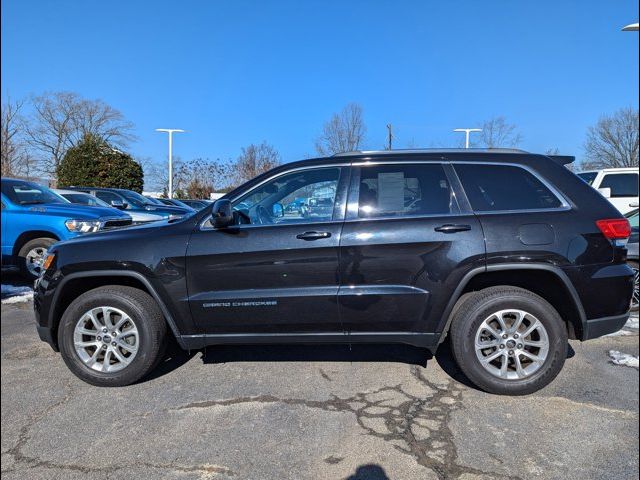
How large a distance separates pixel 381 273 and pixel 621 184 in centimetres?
1030

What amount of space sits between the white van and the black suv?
342 inches

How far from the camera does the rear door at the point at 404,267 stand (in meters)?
3.35

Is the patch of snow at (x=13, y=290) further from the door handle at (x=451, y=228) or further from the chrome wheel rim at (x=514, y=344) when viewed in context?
the chrome wheel rim at (x=514, y=344)

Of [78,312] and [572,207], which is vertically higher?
[572,207]

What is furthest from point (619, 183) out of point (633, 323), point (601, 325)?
point (601, 325)

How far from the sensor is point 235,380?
3.69 metres

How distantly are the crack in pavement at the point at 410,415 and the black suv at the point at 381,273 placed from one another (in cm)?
40

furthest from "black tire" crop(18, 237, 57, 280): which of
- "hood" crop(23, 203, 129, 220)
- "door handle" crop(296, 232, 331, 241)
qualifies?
"door handle" crop(296, 232, 331, 241)

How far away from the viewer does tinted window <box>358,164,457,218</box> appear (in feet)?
11.5

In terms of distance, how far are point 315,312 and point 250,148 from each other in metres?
28.6

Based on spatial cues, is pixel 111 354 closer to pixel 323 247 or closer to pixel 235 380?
pixel 235 380

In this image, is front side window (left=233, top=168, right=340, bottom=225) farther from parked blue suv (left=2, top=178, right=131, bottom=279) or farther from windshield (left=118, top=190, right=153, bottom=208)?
windshield (left=118, top=190, right=153, bottom=208)

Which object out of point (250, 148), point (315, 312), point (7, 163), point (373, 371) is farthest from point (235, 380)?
point (250, 148)

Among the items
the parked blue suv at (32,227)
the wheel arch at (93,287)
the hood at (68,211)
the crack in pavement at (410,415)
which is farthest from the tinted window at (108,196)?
the crack in pavement at (410,415)
